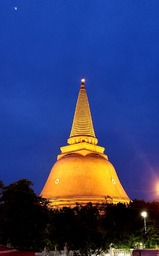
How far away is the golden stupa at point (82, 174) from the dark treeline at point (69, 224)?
8.60 metres

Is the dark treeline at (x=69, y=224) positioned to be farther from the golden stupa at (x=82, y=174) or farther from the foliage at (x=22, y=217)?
the golden stupa at (x=82, y=174)

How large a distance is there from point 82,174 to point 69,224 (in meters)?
18.1

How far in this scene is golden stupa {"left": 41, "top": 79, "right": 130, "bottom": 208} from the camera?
170 ft

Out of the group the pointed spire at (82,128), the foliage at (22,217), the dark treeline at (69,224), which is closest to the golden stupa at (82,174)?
the pointed spire at (82,128)

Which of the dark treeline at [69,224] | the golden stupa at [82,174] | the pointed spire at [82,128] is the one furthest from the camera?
the pointed spire at [82,128]

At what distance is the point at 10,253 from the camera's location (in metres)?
18.2

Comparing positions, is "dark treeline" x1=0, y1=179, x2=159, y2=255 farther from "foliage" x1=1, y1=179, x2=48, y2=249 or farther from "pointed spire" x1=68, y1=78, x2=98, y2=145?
"pointed spire" x1=68, y1=78, x2=98, y2=145

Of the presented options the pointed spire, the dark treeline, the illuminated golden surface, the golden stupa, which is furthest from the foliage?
the pointed spire

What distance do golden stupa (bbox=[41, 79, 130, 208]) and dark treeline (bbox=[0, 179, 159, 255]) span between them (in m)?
8.60

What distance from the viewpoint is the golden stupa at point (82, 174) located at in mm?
51750

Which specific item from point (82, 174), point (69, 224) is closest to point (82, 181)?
point (82, 174)

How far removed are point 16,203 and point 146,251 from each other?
10356 millimetres

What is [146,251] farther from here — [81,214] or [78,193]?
[78,193]

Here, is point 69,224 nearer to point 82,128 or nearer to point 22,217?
point 22,217
